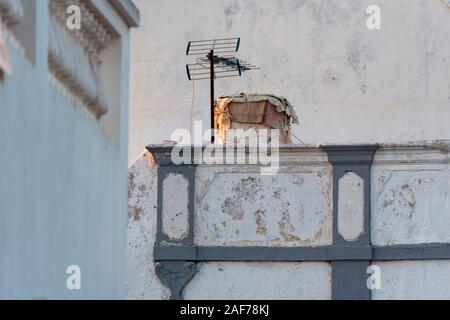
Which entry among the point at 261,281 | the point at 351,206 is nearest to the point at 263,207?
the point at 261,281

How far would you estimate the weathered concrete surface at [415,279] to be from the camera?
80.4 ft

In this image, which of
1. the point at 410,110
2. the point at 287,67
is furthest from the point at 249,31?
the point at 410,110

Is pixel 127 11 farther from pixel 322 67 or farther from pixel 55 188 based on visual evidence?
pixel 322 67

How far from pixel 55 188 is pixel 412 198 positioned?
14.0 metres

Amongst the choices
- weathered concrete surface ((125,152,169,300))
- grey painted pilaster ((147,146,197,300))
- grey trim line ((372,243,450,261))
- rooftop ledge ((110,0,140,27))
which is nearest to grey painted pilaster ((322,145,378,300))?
grey trim line ((372,243,450,261))

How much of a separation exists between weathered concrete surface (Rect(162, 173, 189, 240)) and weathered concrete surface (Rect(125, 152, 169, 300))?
150 millimetres

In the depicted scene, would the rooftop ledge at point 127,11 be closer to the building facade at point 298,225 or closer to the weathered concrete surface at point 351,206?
the building facade at point 298,225

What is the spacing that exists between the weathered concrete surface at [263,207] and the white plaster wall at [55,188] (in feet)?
39.3

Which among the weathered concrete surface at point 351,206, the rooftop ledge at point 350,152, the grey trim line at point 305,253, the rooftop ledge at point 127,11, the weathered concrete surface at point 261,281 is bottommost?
the weathered concrete surface at point 261,281

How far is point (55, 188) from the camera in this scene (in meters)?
10.9

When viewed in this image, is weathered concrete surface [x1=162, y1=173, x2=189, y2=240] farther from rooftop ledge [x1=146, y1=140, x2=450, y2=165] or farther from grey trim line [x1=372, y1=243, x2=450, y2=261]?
grey trim line [x1=372, y1=243, x2=450, y2=261]

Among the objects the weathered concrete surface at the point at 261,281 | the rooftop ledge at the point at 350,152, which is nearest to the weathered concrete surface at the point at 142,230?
the rooftop ledge at the point at 350,152

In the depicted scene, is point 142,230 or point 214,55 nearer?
point 142,230

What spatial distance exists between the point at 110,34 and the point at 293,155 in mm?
12305
